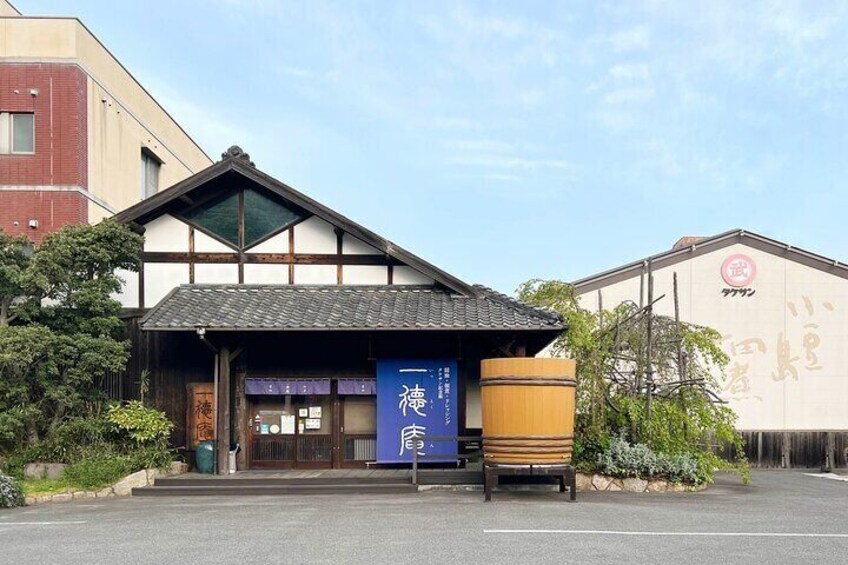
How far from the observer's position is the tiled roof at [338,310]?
13.8m

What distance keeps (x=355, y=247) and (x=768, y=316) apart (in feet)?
43.0

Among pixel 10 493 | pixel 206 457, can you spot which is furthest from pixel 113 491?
pixel 206 457

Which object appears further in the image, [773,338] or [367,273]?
[773,338]

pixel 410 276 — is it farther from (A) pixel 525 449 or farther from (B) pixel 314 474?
(A) pixel 525 449

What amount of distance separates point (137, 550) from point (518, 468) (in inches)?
230

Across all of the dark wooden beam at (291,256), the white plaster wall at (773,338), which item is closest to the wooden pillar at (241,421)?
the dark wooden beam at (291,256)

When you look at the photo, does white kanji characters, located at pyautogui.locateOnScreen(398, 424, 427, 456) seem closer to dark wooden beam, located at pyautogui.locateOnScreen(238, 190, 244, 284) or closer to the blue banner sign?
the blue banner sign

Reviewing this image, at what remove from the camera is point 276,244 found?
15.6m

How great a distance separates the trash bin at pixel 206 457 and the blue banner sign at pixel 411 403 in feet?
10.1

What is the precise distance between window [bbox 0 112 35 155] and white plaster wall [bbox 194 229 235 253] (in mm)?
7486

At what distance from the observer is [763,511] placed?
1152 cm

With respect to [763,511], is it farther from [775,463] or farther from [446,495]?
[775,463]

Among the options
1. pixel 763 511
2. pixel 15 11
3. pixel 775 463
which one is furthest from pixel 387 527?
pixel 15 11

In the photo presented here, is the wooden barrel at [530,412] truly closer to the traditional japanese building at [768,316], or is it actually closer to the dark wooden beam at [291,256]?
the dark wooden beam at [291,256]
